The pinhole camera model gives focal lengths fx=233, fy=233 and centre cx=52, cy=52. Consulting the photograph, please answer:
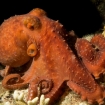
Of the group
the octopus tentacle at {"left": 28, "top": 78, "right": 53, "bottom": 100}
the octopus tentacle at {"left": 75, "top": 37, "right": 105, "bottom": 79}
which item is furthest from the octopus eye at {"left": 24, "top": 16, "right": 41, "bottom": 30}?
the octopus tentacle at {"left": 28, "top": 78, "right": 53, "bottom": 100}

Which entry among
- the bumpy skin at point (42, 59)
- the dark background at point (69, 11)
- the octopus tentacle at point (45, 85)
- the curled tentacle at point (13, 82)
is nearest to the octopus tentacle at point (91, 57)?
the bumpy skin at point (42, 59)

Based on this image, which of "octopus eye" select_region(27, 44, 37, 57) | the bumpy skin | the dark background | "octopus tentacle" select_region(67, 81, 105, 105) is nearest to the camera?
"octopus tentacle" select_region(67, 81, 105, 105)

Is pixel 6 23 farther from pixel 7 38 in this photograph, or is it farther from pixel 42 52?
pixel 42 52

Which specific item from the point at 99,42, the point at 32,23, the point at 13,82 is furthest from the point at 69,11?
the point at 13,82

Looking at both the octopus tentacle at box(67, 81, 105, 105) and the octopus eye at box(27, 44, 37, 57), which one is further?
the octopus eye at box(27, 44, 37, 57)

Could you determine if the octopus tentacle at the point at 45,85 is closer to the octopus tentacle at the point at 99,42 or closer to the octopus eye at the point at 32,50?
the octopus eye at the point at 32,50

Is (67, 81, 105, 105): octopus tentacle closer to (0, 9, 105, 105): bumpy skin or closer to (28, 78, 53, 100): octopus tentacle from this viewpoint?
(0, 9, 105, 105): bumpy skin

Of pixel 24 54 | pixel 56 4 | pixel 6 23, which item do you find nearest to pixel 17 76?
pixel 24 54

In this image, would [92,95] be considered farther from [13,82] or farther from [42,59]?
[13,82]
